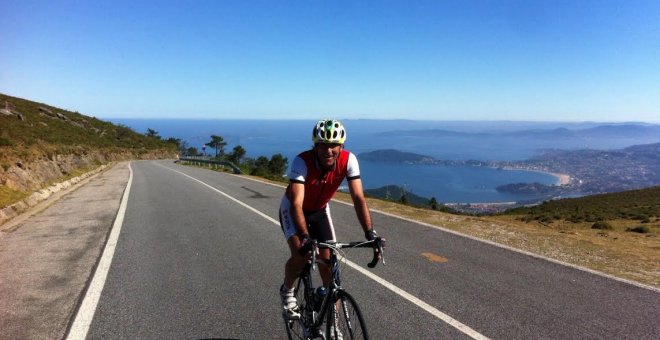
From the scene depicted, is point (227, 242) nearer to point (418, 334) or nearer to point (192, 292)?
point (192, 292)

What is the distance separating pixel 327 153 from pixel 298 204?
1.61 ft

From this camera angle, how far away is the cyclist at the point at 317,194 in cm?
338

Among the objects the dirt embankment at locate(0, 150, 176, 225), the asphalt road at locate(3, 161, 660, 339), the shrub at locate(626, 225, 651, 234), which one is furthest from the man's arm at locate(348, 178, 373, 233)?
the shrub at locate(626, 225, 651, 234)

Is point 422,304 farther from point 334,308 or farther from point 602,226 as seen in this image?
point 602,226

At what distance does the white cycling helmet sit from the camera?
3.33 meters

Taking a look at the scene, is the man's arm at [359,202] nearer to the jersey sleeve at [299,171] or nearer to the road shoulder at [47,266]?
the jersey sleeve at [299,171]

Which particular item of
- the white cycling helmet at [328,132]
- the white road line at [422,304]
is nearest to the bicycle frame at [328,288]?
the white cycling helmet at [328,132]

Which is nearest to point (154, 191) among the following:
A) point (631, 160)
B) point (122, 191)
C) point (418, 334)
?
point (122, 191)

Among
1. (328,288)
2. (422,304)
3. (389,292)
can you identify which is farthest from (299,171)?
(389,292)

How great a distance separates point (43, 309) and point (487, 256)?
254 inches

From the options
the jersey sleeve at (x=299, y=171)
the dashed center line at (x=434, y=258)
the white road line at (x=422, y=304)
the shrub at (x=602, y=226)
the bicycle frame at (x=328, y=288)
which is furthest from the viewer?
the shrub at (x=602, y=226)

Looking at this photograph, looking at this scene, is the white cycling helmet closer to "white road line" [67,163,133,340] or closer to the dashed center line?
"white road line" [67,163,133,340]

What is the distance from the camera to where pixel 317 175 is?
141 inches

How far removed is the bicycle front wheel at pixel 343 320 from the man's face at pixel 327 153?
41.4 inches
